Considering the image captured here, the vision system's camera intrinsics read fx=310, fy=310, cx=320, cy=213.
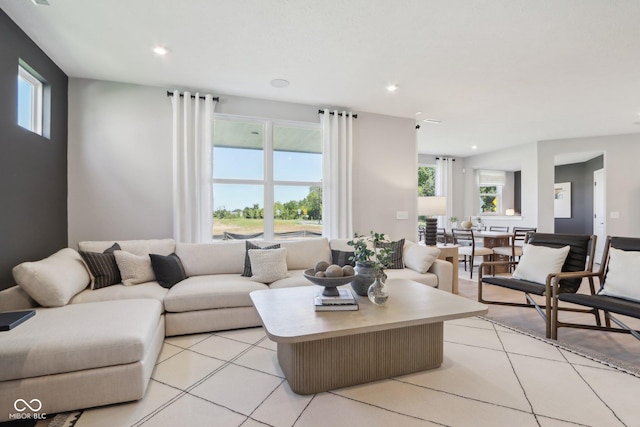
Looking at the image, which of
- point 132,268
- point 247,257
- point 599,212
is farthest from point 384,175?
point 599,212

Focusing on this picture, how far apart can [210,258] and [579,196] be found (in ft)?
30.4

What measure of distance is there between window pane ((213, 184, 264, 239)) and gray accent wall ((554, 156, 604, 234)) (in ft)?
26.7

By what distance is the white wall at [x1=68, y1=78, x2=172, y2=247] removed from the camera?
3.49 m

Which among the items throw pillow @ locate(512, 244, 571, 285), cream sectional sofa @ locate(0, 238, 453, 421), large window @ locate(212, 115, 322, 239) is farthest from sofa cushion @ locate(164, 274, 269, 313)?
throw pillow @ locate(512, 244, 571, 285)

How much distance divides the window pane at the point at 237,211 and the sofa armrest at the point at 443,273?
2.28 metres

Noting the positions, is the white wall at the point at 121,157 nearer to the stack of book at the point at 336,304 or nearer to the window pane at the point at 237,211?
the window pane at the point at 237,211

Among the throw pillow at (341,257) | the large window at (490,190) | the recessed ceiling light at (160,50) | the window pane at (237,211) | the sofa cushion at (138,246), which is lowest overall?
the throw pillow at (341,257)

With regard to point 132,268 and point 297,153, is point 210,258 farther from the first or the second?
point 297,153

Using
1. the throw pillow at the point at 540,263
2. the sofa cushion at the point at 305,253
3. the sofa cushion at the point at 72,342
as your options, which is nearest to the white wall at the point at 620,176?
the throw pillow at the point at 540,263

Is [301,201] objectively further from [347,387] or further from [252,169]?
[347,387]

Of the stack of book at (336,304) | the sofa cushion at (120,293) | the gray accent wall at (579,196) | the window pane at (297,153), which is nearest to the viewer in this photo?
the stack of book at (336,304)

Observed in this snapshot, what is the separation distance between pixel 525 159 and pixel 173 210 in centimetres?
695

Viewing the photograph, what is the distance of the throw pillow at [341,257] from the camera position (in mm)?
3614

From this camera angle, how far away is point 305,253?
12.2 feet
